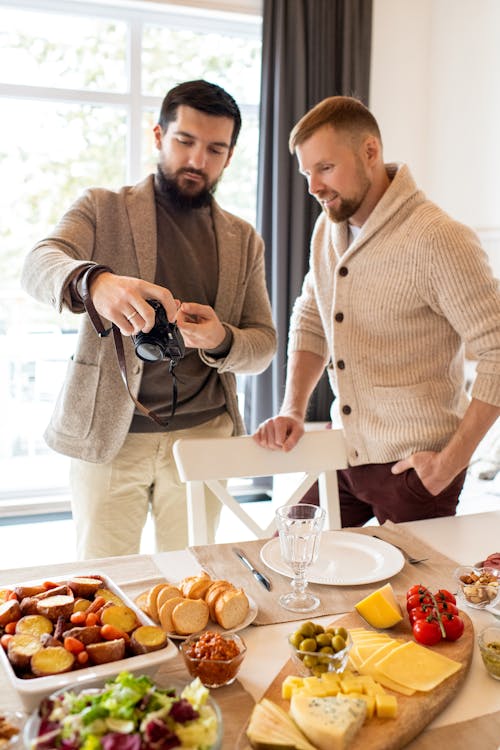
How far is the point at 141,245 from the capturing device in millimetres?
1964

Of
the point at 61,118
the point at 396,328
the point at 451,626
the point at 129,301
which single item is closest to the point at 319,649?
the point at 451,626

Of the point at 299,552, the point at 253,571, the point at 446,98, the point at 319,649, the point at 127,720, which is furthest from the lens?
the point at 446,98

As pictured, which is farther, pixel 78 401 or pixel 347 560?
pixel 78 401

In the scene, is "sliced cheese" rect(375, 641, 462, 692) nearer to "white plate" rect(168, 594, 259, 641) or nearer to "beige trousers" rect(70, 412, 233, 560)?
"white plate" rect(168, 594, 259, 641)

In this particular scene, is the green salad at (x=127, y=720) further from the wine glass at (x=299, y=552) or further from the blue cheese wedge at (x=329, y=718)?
the wine glass at (x=299, y=552)

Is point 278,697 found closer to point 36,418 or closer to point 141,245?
point 141,245

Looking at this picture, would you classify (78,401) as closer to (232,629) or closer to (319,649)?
(232,629)

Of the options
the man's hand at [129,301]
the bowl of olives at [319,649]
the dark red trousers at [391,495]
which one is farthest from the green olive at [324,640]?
the dark red trousers at [391,495]

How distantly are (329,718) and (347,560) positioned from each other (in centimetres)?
57

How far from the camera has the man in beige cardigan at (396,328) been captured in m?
1.78

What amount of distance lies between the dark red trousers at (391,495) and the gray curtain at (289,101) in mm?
2265

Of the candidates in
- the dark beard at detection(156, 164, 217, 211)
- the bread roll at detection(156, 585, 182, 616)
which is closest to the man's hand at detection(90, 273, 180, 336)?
the bread roll at detection(156, 585, 182, 616)

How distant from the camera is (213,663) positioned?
0.96 meters

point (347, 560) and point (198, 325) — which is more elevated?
point (198, 325)
